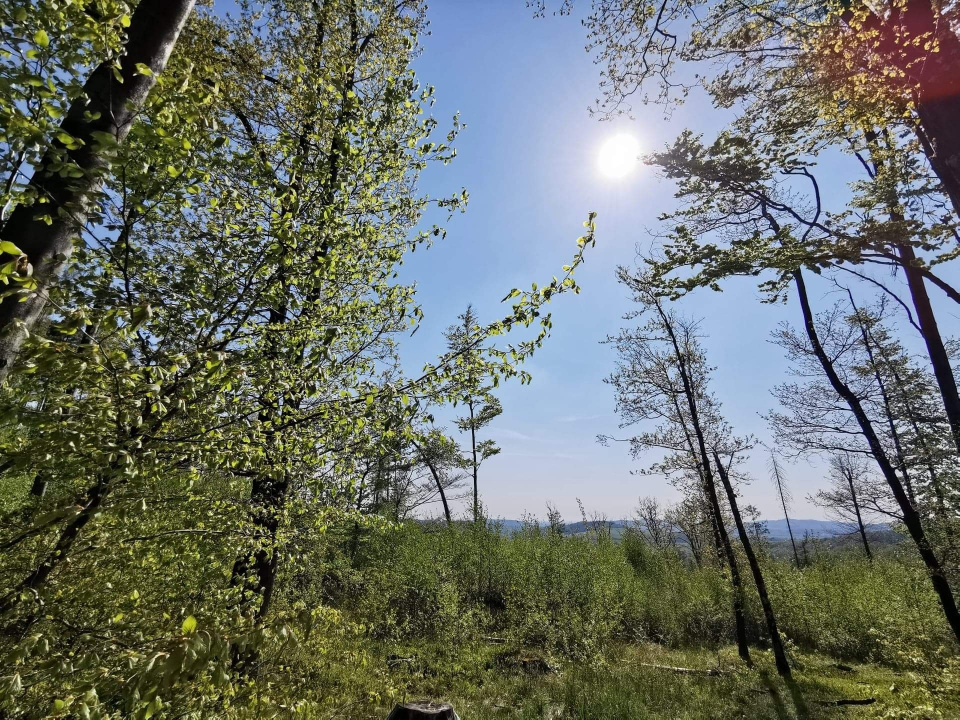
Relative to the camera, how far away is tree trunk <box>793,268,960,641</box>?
8.94 m

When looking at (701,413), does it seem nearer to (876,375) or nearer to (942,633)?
(876,375)

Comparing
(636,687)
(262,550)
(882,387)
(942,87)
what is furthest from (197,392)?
(882,387)

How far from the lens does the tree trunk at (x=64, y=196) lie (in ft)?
5.69

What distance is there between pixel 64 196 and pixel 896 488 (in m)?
14.1

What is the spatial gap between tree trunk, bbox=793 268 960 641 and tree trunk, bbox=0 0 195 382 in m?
11.0

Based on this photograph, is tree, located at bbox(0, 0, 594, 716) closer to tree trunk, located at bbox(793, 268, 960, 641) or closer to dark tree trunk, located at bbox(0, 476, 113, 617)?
dark tree trunk, located at bbox(0, 476, 113, 617)

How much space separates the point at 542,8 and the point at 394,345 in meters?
5.17

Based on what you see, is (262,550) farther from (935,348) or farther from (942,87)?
(935,348)

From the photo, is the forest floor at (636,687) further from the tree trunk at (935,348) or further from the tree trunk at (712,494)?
the tree trunk at (935,348)

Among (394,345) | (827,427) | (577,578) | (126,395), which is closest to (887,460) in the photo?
(827,427)

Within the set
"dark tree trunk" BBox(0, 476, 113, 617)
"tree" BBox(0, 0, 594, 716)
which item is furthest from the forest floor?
"dark tree trunk" BBox(0, 476, 113, 617)

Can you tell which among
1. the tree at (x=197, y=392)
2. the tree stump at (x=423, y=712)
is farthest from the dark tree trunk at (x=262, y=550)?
the tree stump at (x=423, y=712)

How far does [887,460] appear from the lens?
33.0 feet

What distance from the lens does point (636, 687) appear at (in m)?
10.1
